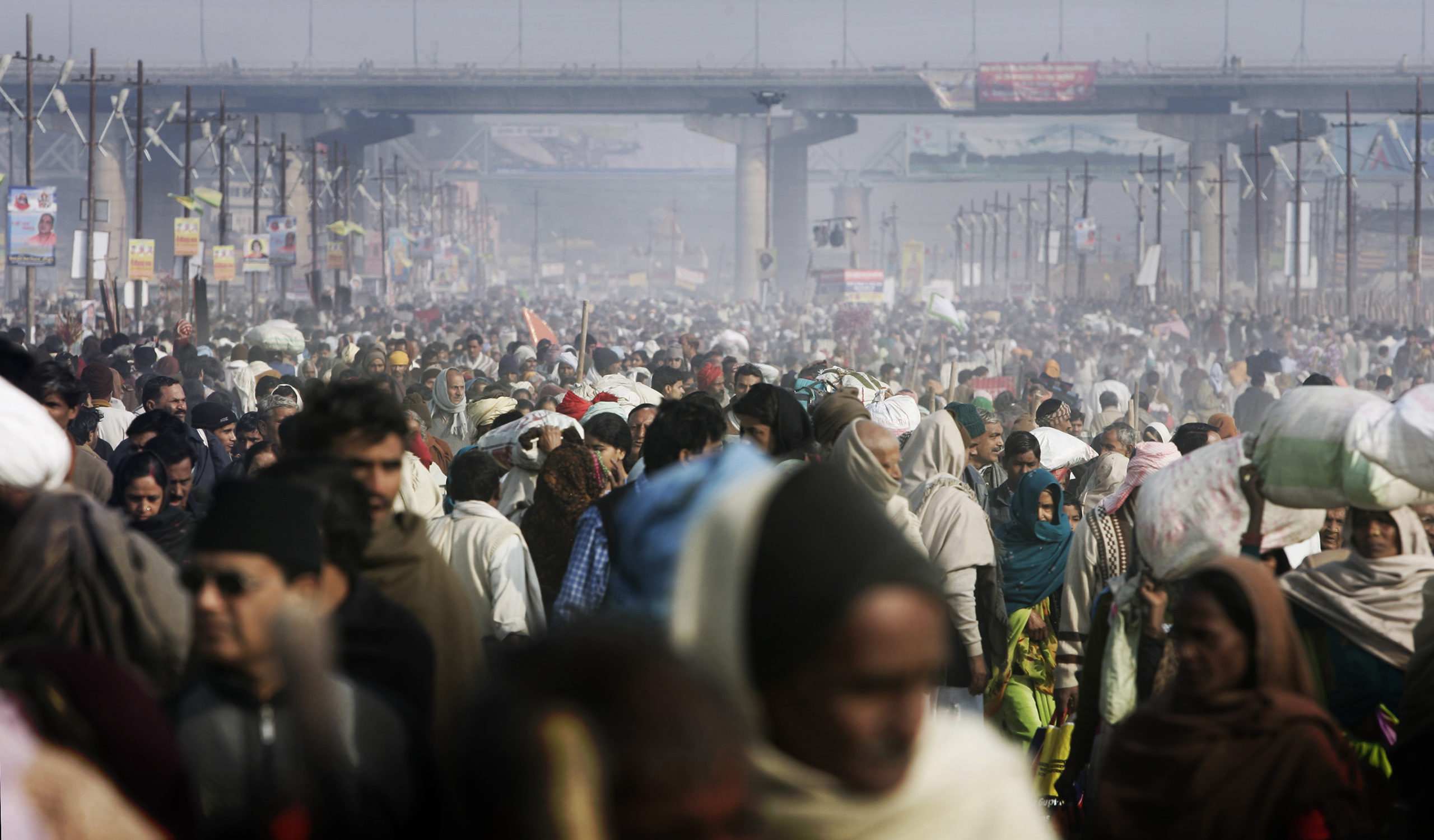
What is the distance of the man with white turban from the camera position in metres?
11.3

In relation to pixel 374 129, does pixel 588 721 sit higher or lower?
lower

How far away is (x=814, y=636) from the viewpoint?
1.66 m

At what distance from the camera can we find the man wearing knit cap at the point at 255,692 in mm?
1890

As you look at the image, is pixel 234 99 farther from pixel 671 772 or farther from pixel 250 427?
pixel 671 772

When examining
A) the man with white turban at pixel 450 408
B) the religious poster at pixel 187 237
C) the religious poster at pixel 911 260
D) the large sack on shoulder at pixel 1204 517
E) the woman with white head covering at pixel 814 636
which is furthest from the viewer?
the religious poster at pixel 911 260

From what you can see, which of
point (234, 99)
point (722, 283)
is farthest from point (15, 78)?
point (722, 283)

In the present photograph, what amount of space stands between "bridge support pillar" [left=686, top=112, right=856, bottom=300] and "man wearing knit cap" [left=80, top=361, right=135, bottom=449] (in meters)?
73.9

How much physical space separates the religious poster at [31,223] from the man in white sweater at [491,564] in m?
20.8

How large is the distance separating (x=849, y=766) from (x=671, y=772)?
0.49 meters

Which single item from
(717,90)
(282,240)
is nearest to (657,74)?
(717,90)

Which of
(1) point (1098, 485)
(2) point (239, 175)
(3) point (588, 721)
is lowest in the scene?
(1) point (1098, 485)

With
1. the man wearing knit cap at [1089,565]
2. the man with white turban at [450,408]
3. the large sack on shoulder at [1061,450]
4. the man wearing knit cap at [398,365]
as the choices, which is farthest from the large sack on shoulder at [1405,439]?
the man wearing knit cap at [398,365]

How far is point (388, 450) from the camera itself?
3.10 m

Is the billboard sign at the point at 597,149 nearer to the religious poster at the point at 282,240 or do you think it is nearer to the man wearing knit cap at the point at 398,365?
the religious poster at the point at 282,240
